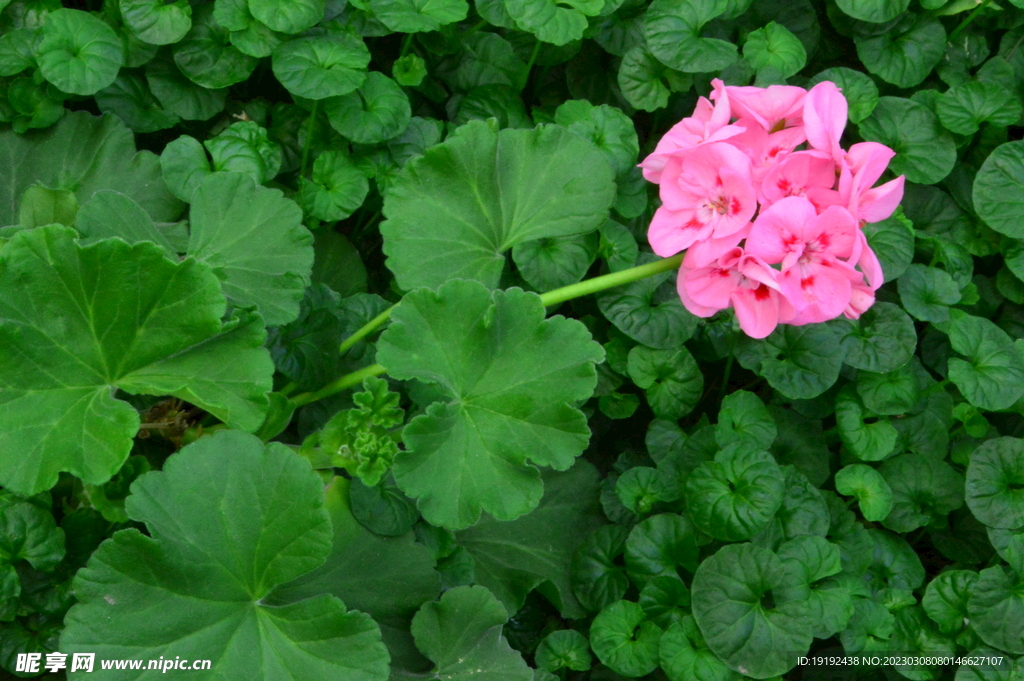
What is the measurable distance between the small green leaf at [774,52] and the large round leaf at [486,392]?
110 cm

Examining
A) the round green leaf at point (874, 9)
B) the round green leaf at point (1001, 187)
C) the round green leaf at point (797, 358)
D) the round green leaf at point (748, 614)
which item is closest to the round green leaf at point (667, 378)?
the round green leaf at point (797, 358)

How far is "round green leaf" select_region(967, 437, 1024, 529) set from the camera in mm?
2250

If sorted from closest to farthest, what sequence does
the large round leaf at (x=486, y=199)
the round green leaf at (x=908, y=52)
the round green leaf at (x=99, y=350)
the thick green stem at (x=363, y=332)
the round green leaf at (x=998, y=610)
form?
the round green leaf at (x=99, y=350) < the large round leaf at (x=486, y=199) < the thick green stem at (x=363, y=332) < the round green leaf at (x=998, y=610) < the round green leaf at (x=908, y=52)

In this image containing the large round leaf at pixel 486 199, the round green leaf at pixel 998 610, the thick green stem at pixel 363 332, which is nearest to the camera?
the large round leaf at pixel 486 199

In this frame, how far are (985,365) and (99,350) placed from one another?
80.8 inches

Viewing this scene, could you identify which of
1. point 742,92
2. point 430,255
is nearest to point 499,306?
point 430,255

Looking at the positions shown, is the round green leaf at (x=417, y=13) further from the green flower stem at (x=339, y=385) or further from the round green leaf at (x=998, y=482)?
the round green leaf at (x=998, y=482)

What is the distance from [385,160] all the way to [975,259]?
1.74 metres

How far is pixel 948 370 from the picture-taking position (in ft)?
7.79

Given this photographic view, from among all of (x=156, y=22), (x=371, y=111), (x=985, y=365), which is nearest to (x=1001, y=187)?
(x=985, y=365)

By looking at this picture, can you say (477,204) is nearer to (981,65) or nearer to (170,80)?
(170,80)

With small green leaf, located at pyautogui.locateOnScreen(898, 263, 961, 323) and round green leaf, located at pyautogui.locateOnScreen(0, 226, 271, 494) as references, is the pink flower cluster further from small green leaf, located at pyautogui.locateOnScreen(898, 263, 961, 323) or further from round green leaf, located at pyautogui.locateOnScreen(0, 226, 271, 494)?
round green leaf, located at pyautogui.locateOnScreen(0, 226, 271, 494)

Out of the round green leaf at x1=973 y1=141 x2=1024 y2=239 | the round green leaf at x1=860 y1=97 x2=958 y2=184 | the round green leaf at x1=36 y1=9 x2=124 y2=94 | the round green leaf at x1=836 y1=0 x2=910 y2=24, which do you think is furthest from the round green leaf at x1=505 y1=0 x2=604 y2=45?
the round green leaf at x1=973 y1=141 x2=1024 y2=239

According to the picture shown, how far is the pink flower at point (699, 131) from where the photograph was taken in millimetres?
1697
